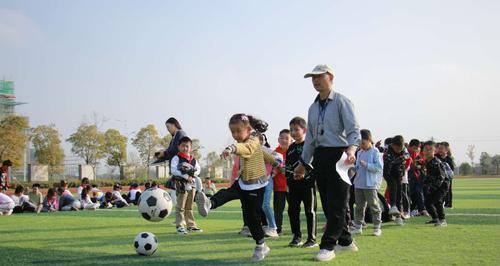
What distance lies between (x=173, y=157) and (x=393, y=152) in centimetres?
429

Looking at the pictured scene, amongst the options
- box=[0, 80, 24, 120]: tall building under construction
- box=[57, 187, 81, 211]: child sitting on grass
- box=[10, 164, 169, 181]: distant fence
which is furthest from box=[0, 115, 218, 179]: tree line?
box=[57, 187, 81, 211]: child sitting on grass

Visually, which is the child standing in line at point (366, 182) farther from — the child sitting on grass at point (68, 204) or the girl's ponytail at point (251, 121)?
the child sitting on grass at point (68, 204)

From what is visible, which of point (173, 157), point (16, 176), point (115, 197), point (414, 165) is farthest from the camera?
point (16, 176)

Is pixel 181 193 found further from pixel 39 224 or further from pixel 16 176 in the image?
pixel 16 176

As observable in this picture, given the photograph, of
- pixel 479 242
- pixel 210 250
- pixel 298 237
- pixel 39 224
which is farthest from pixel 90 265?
pixel 39 224

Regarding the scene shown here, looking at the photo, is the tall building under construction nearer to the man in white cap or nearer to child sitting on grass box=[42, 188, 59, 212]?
child sitting on grass box=[42, 188, 59, 212]

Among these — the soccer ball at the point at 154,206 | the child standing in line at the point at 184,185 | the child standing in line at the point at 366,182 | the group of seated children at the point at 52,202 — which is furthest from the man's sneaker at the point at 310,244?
the group of seated children at the point at 52,202

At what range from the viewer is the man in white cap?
5195mm

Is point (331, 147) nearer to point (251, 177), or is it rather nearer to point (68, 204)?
point (251, 177)

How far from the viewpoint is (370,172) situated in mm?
7828

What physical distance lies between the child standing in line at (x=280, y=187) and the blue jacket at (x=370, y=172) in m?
1.23

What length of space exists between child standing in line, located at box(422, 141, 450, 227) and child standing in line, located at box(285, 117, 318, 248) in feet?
10.5

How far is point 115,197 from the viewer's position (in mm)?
17016

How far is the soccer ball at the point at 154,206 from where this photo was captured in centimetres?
705
